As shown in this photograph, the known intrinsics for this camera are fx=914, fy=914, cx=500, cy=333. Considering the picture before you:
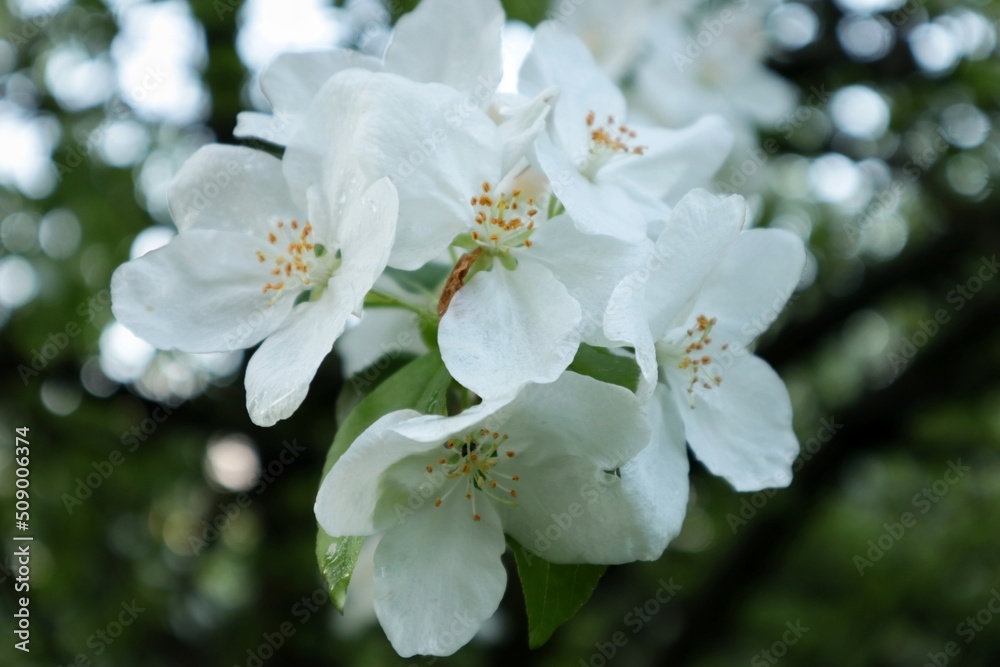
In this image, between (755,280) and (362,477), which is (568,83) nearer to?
(755,280)

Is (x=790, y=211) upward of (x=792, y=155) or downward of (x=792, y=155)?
downward

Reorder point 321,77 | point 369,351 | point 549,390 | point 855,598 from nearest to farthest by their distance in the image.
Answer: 1. point 549,390
2. point 321,77
3. point 369,351
4. point 855,598

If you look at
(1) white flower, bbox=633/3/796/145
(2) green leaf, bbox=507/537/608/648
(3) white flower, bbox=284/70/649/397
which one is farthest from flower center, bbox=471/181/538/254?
(1) white flower, bbox=633/3/796/145

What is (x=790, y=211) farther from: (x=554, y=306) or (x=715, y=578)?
(x=554, y=306)

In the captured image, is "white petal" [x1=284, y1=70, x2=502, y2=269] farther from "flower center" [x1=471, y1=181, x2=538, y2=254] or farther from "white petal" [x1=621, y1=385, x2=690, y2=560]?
"white petal" [x1=621, y1=385, x2=690, y2=560]

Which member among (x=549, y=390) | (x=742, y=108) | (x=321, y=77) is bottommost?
(x=742, y=108)

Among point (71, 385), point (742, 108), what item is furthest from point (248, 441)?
point (742, 108)
